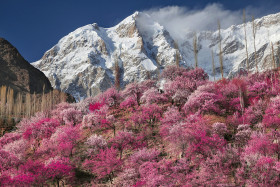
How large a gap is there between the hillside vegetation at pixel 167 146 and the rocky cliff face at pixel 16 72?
73.6 meters

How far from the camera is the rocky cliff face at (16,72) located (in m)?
96.8

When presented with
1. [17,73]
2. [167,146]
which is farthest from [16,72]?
[167,146]

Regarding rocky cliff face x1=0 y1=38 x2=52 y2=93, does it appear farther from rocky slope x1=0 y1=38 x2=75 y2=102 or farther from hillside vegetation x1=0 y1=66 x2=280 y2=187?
hillside vegetation x1=0 y1=66 x2=280 y2=187

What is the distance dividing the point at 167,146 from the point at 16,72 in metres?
100

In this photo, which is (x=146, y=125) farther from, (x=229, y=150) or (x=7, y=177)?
(x=7, y=177)

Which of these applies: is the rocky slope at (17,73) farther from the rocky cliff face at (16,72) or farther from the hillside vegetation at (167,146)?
the hillside vegetation at (167,146)

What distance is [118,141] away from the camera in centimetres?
2298

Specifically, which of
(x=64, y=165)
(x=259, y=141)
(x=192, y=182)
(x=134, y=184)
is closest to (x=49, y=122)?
(x=64, y=165)

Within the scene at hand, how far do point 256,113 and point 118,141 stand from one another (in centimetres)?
1481

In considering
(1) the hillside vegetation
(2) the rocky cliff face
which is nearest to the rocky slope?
(2) the rocky cliff face

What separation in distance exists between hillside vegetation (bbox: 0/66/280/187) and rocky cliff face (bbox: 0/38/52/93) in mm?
73637

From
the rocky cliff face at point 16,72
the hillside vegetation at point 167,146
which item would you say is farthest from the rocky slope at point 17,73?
the hillside vegetation at point 167,146

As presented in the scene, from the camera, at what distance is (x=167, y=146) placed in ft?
75.7

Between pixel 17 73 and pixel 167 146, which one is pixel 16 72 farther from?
pixel 167 146
